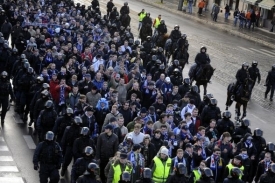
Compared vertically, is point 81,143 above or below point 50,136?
below

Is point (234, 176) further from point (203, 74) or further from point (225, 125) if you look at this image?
point (203, 74)

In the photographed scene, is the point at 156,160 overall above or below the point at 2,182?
above

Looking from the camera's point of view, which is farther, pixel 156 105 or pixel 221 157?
pixel 156 105

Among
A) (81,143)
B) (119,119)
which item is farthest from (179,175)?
(119,119)

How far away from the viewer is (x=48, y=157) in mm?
17578

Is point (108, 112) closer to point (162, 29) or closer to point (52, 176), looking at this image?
point (52, 176)

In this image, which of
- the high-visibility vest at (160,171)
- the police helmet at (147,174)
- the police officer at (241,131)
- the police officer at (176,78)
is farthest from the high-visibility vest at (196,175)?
the police officer at (176,78)

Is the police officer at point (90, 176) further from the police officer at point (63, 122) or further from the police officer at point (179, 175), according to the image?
the police officer at point (63, 122)

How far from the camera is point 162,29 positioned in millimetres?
38031

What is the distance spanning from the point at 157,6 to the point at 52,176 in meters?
47.5

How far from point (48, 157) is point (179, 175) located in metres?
3.24

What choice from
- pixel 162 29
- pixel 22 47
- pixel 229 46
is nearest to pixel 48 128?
pixel 22 47

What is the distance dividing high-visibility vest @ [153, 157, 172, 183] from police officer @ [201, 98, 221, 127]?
5666mm

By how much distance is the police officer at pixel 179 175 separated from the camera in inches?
628
